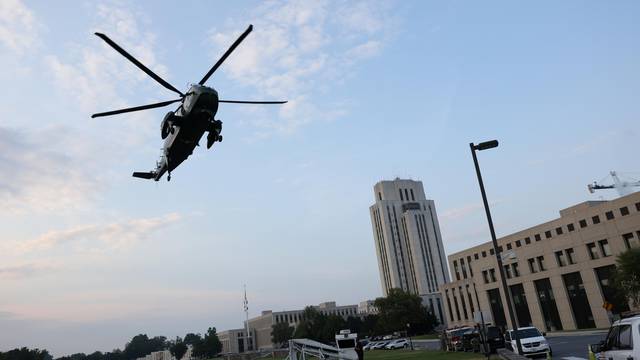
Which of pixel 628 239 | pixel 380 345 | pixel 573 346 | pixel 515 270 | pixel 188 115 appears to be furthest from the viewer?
pixel 380 345

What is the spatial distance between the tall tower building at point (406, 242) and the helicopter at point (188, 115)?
153 metres

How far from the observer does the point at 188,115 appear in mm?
17141

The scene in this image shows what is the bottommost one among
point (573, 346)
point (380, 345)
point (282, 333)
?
point (380, 345)

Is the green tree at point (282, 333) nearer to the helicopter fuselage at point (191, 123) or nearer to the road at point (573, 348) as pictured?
the road at point (573, 348)

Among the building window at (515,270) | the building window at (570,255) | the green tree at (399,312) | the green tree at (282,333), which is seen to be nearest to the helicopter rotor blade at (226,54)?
the building window at (570,255)

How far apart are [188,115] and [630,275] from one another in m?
40.1

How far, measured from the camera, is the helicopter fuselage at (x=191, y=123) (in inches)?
656

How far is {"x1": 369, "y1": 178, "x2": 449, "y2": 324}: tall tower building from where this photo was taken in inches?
6496

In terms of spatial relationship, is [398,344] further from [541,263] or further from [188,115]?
[188,115]

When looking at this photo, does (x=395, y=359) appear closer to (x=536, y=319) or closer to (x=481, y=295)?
(x=536, y=319)

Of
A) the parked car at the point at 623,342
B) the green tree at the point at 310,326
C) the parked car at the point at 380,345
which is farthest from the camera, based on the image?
the green tree at the point at 310,326

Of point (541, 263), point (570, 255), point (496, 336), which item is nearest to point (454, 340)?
point (496, 336)

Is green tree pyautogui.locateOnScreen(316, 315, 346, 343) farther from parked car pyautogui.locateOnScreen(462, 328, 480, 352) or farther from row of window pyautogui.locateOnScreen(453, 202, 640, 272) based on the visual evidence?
parked car pyautogui.locateOnScreen(462, 328, 480, 352)

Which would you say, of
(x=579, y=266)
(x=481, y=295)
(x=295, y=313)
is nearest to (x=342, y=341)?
(x=579, y=266)
